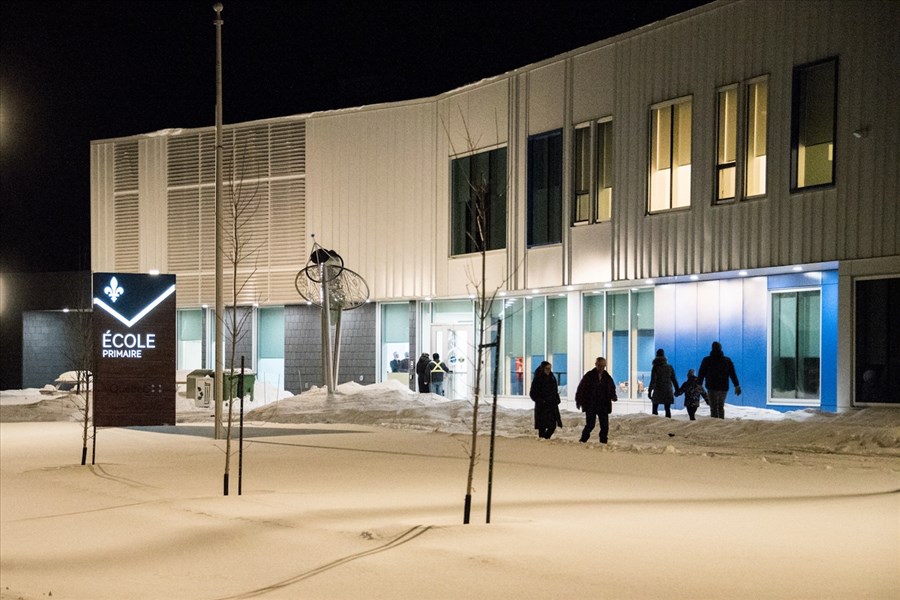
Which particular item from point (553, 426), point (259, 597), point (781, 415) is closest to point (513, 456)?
point (553, 426)

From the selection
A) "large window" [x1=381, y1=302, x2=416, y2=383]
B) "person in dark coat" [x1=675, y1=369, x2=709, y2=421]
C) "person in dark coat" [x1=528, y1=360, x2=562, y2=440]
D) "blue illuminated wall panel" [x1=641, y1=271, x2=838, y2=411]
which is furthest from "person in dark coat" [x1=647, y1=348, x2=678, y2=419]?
"large window" [x1=381, y1=302, x2=416, y2=383]

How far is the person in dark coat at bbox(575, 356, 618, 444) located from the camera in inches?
830

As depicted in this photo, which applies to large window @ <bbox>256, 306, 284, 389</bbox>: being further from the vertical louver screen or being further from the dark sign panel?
the dark sign panel

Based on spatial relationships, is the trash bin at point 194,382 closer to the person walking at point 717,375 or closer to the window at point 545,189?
the window at point 545,189

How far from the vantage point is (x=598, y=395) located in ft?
69.4

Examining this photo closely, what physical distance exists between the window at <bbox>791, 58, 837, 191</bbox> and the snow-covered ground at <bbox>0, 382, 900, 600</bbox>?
18.6 feet

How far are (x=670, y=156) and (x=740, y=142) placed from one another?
107 inches

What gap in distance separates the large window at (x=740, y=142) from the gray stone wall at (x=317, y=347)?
57.0 feet

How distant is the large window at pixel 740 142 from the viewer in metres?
27.2

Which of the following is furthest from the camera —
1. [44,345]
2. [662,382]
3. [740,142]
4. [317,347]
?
[44,345]

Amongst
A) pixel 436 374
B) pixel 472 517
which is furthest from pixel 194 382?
pixel 472 517

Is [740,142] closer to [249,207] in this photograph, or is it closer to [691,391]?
[691,391]

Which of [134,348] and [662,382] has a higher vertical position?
[134,348]

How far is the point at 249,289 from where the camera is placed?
45906 millimetres
